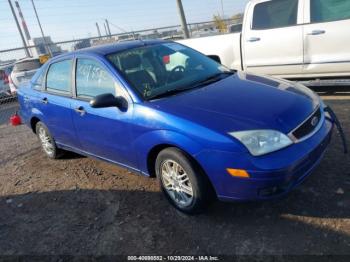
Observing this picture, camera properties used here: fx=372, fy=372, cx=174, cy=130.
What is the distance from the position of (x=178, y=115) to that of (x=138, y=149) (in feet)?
2.25

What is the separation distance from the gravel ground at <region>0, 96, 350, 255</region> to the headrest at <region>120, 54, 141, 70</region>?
142 cm

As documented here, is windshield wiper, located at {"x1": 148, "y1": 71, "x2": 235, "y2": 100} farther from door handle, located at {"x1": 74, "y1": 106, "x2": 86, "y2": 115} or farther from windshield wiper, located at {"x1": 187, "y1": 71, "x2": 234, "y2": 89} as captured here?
door handle, located at {"x1": 74, "y1": 106, "x2": 86, "y2": 115}

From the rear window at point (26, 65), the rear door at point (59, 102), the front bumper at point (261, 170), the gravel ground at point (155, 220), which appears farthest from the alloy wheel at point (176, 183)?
the rear window at point (26, 65)

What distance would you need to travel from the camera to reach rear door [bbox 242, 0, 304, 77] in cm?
649

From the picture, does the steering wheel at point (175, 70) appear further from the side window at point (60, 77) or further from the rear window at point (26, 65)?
the rear window at point (26, 65)

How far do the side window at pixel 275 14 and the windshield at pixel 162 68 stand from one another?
259cm

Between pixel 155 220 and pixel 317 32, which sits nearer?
pixel 155 220

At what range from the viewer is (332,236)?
3059 millimetres

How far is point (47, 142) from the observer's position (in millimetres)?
5906

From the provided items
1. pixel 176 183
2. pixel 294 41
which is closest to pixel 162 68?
pixel 176 183

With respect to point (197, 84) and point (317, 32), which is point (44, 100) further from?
point (317, 32)

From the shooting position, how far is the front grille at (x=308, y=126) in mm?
3229

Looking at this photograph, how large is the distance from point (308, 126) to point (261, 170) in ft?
2.42

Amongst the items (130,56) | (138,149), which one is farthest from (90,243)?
(130,56)
